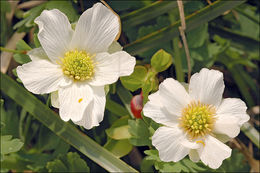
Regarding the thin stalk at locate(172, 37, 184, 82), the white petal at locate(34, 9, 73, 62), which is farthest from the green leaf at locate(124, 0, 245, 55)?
the white petal at locate(34, 9, 73, 62)

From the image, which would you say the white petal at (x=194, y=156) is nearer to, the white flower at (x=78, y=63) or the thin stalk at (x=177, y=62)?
the white flower at (x=78, y=63)

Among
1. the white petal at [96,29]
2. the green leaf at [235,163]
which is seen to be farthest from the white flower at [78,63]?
the green leaf at [235,163]

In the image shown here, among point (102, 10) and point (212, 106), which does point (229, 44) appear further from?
point (102, 10)

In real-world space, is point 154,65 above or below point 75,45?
below

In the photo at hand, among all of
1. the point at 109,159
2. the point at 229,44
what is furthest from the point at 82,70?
the point at 229,44

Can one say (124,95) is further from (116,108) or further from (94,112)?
(94,112)
